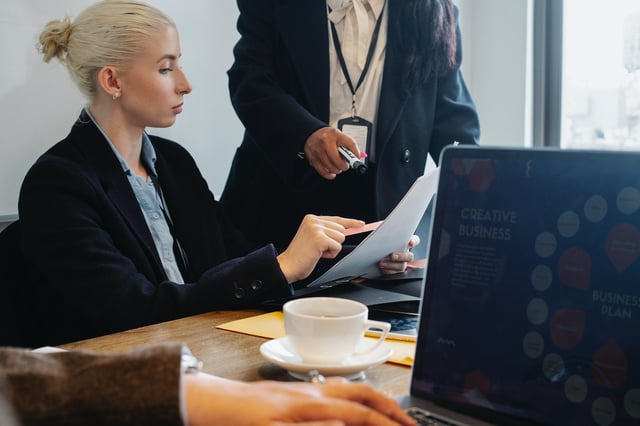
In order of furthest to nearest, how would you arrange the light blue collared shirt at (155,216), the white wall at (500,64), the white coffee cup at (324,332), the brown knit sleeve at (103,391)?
the white wall at (500,64) < the light blue collared shirt at (155,216) < the white coffee cup at (324,332) < the brown knit sleeve at (103,391)

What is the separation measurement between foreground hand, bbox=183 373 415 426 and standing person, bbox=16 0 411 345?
0.57 meters

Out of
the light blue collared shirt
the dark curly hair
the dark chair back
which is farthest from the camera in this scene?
the dark curly hair

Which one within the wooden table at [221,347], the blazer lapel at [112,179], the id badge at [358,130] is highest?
the id badge at [358,130]

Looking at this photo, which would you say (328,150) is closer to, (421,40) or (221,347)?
(421,40)

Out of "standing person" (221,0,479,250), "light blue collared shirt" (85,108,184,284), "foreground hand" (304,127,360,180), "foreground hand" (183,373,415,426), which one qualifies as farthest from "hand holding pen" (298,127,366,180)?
"foreground hand" (183,373,415,426)

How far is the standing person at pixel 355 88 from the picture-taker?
5.96ft

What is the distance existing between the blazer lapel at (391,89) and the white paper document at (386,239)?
46cm

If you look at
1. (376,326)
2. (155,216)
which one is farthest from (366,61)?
(376,326)

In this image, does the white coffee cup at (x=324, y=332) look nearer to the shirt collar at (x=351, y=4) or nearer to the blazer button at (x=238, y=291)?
the blazer button at (x=238, y=291)

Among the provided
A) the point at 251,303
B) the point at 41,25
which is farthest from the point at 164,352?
the point at 41,25

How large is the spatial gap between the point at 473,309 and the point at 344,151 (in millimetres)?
846

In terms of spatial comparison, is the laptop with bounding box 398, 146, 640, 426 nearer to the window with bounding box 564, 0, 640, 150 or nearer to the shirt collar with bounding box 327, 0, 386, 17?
the shirt collar with bounding box 327, 0, 386, 17

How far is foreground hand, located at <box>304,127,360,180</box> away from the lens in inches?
61.2

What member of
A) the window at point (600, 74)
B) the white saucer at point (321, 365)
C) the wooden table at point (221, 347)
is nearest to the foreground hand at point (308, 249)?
the wooden table at point (221, 347)
